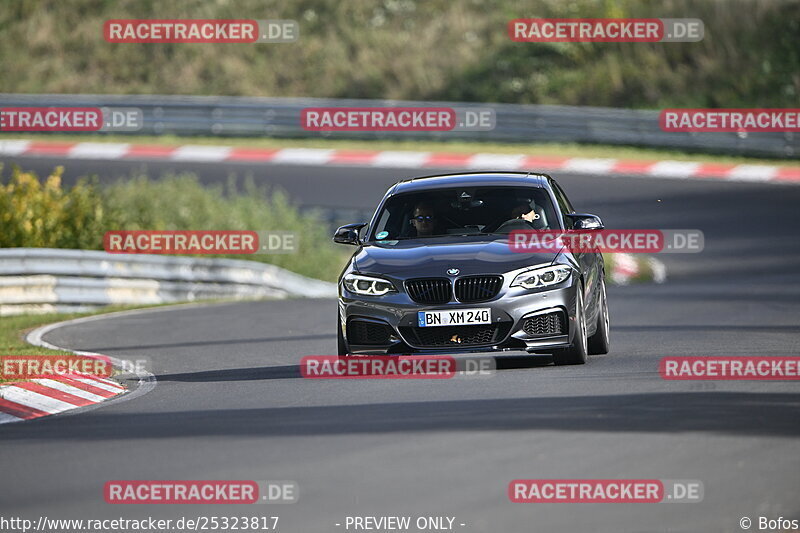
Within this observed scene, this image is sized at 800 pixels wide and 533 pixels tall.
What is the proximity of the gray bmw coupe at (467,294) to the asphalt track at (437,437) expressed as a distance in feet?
1.10

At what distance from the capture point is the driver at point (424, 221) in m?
13.2

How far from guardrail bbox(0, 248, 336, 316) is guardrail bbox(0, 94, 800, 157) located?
13437 mm

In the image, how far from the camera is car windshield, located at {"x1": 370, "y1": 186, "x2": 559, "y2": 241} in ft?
43.4

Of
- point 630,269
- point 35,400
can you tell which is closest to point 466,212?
point 35,400

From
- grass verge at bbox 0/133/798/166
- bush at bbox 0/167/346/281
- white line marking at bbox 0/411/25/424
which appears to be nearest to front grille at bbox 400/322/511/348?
white line marking at bbox 0/411/25/424

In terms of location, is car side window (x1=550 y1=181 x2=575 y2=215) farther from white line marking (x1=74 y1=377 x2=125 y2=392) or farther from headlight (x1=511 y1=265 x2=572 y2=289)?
white line marking (x1=74 y1=377 x2=125 y2=392)

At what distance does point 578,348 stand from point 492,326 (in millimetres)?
842

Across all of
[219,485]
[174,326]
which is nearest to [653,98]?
[174,326]

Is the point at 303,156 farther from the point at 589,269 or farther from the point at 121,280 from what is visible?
the point at 589,269

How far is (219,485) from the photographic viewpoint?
7.84 meters

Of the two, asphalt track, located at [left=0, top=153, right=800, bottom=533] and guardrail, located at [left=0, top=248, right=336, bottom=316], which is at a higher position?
guardrail, located at [left=0, top=248, right=336, bottom=316]

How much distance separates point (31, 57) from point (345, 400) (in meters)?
42.6

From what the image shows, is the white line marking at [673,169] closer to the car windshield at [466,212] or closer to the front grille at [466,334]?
the car windshield at [466,212]

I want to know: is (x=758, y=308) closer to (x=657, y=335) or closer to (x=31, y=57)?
(x=657, y=335)
